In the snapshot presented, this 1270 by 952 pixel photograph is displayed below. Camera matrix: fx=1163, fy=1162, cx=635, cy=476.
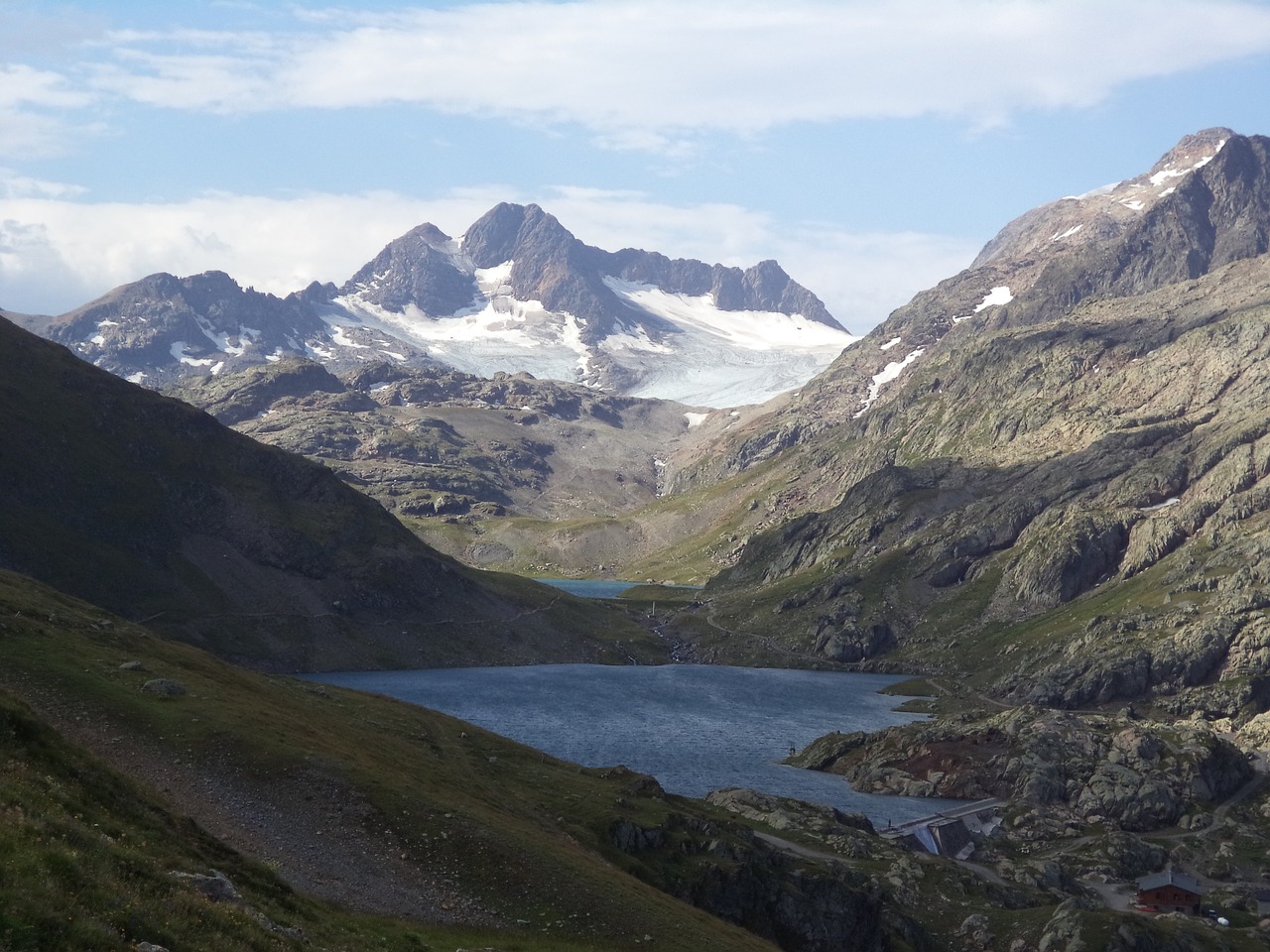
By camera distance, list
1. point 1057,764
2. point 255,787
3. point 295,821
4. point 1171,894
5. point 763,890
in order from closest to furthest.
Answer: point 295,821
point 255,787
point 763,890
point 1171,894
point 1057,764

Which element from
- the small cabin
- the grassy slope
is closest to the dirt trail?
the grassy slope

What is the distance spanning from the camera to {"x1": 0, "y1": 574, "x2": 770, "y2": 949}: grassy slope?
3120 cm

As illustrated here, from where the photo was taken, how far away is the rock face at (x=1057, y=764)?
154500 mm

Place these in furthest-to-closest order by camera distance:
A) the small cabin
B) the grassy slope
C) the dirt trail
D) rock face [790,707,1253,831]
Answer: rock face [790,707,1253,831], the small cabin, the dirt trail, the grassy slope

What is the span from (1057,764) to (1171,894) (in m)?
48.1

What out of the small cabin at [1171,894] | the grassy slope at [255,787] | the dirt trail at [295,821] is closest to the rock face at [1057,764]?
the small cabin at [1171,894]

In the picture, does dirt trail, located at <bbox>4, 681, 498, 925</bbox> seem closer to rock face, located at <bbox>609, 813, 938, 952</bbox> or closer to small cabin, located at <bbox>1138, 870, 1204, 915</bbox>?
Answer: rock face, located at <bbox>609, 813, 938, 952</bbox>

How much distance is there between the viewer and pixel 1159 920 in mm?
106500

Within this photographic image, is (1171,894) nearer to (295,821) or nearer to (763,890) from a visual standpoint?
(763,890)

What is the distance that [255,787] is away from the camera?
64750 millimetres

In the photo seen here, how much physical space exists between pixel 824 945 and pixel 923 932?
569 inches

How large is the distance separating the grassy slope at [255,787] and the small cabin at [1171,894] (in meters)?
55.9

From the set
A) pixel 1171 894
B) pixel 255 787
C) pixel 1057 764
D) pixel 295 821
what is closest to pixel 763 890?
pixel 295 821

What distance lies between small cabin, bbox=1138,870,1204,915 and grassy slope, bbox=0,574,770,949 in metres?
55.9
